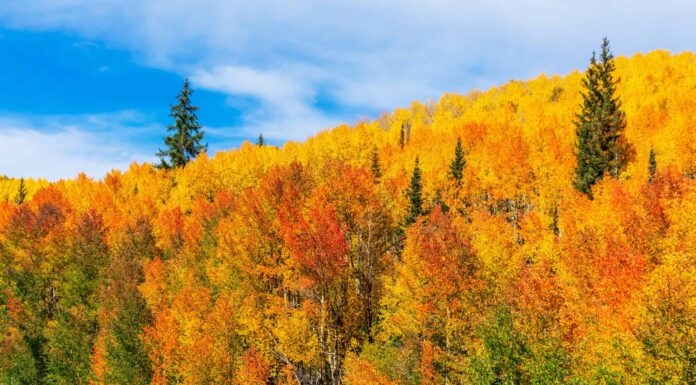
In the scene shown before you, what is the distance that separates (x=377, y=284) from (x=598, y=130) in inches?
1672

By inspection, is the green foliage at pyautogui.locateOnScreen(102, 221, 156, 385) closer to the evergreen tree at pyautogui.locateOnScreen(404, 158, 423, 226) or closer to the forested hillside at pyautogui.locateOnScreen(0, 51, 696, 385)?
the forested hillside at pyautogui.locateOnScreen(0, 51, 696, 385)

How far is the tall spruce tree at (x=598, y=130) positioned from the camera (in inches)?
2527

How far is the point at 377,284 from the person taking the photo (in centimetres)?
4788

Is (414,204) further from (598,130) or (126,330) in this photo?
(126,330)

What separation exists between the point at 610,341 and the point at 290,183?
39.2 m

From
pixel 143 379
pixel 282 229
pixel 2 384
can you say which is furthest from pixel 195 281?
pixel 2 384

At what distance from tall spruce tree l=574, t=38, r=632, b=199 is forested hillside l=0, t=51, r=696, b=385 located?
11.2ft

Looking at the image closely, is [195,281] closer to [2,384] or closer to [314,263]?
[314,263]

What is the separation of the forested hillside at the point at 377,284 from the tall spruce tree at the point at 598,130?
3410 mm

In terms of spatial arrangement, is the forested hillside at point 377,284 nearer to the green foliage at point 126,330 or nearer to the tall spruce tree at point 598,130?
the green foliage at point 126,330

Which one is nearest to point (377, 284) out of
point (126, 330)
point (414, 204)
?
point (414, 204)

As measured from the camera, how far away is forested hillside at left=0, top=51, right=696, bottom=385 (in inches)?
1262

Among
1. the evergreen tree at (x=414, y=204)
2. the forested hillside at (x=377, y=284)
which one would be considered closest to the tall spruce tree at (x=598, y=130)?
the forested hillside at (x=377, y=284)

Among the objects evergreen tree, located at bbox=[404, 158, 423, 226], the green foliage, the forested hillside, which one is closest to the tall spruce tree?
the forested hillside
